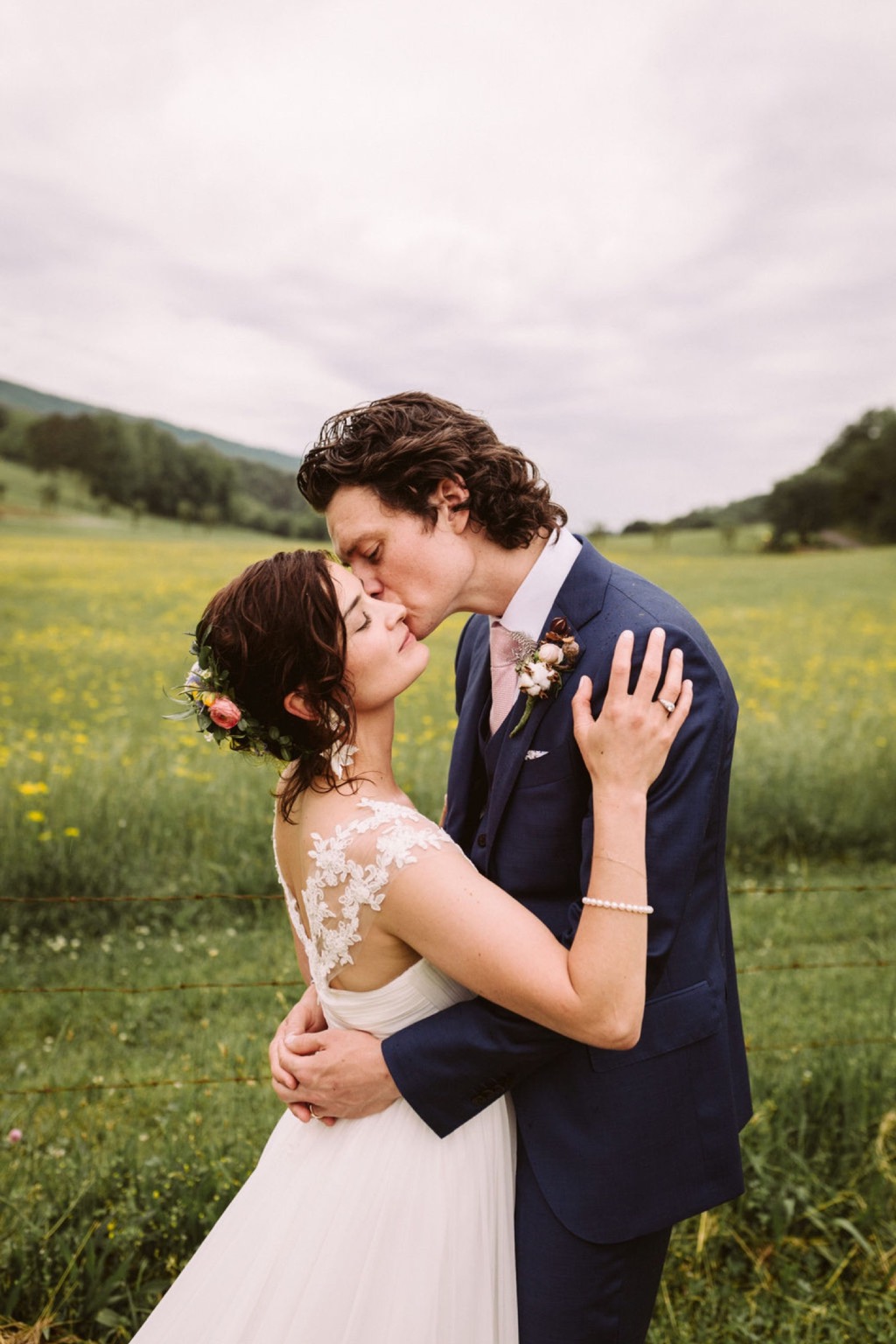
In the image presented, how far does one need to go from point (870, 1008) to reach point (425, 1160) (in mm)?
4240

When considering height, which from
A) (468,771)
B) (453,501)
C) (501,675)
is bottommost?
(468,771)

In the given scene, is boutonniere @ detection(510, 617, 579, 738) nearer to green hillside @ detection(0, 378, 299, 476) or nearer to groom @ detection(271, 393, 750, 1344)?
groom @ detection(271, 393, 750, 1344)

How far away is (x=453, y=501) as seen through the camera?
2.63 meters

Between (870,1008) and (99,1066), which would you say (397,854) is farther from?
(870,1008)

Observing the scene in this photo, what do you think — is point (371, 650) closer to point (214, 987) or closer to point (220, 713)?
point (220, 713)

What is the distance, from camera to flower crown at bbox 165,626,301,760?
7.44 ft

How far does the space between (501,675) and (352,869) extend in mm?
745

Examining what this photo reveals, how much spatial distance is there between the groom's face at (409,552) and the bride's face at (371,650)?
23 centimetres

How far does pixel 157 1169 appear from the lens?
11.5ft

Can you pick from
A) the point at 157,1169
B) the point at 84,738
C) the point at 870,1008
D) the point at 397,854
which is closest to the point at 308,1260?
the point at 397,854

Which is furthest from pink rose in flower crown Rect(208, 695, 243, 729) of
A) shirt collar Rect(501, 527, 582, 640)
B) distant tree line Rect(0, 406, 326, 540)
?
distant tree line Rect(0, 406, 326, 540)

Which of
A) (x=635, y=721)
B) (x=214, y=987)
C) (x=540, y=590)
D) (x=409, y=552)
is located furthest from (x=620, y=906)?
(x=214, y=987)

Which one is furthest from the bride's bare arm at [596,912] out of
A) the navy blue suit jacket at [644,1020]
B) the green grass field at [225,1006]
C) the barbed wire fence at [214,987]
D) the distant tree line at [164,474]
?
Result: the distant tree line at [164,474]

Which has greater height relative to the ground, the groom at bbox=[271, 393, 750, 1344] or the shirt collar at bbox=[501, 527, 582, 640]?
the shirt collar at bbox=[501, 527, 582, 640]
